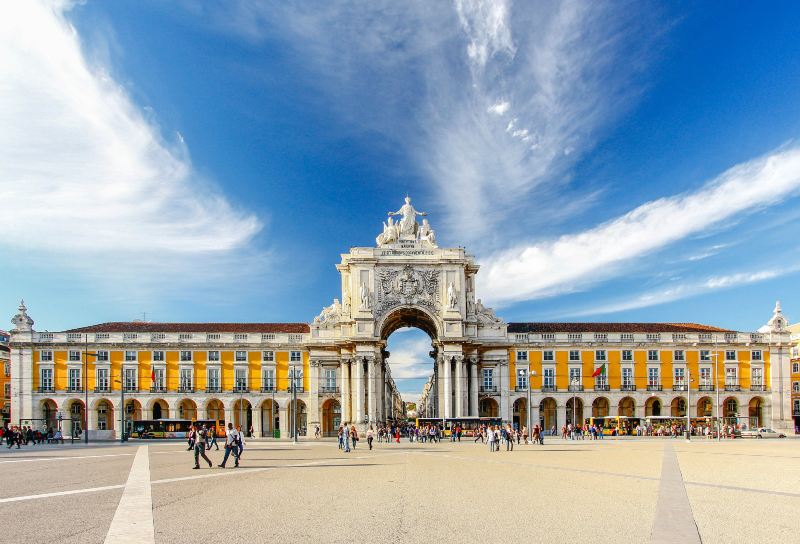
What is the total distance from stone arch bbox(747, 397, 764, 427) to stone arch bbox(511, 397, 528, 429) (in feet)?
84.8

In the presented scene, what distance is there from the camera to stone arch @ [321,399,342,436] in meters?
86.9

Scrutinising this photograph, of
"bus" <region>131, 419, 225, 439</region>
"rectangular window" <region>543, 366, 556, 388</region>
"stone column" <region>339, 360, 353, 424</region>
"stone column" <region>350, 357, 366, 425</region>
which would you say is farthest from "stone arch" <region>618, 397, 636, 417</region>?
"bus" <region>131, 419, 225, 439</region>

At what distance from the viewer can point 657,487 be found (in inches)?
826

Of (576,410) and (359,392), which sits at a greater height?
(359,392)

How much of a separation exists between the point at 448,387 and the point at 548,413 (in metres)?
18.0

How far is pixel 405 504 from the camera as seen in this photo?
1744 cm

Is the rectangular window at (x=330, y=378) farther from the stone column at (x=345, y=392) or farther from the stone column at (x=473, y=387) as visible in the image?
the stone column at (x=473, y=387)

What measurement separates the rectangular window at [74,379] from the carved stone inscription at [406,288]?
3595 centimetres

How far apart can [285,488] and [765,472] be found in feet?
56.0

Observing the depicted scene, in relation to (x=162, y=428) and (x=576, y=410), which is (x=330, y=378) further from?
(x=576, y=410)

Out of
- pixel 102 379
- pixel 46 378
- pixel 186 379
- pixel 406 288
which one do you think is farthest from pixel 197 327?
pixel 406 288

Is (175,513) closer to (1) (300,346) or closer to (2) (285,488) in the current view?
(2) (285,488)

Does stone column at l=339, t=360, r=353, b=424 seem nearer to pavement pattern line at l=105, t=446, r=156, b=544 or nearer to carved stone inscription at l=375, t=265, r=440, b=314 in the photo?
carved stone inscription at l=375, t=265, r=440, b=314

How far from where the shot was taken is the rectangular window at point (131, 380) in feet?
280
